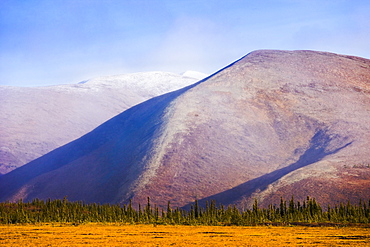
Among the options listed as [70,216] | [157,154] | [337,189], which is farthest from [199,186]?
[70,216]

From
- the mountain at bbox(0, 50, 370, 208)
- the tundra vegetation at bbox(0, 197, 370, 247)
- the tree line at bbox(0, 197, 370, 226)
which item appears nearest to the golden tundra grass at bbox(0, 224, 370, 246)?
the tundra vegetation at bbox(0, 197, 370, 247)

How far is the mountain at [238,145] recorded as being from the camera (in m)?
52.6

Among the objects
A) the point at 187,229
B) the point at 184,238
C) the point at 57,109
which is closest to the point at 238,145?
the point at 187,229

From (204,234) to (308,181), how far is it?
27077 millimetres

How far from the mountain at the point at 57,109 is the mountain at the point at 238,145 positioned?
1924 cm

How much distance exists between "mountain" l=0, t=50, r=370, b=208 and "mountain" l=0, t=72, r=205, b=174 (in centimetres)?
1924

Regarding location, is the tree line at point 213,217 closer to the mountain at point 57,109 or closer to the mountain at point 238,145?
the mountain at point 238,145

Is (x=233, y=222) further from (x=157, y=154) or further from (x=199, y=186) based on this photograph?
(x=157, y=154)

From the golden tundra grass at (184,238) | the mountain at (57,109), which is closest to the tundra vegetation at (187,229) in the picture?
the golden tundra grass at (184,238)

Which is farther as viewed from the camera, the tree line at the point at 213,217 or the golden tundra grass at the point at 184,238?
the tree line at the point at 213,217

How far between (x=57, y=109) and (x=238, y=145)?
75.3 meters

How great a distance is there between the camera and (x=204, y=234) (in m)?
23.6

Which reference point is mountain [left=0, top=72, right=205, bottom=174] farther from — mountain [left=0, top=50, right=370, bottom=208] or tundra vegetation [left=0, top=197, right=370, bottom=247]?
tundra vegetation [left=0, top=197, right=370, bottom=247]

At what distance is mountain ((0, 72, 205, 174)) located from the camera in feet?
345
